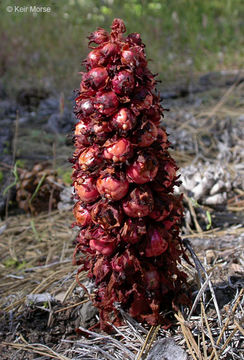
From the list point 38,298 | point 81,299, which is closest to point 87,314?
point 81,299

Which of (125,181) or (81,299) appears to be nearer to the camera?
(125,181)

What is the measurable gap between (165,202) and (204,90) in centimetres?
410

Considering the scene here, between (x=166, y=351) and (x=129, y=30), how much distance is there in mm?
5982

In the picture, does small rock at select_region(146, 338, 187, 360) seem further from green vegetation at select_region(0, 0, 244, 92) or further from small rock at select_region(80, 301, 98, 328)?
green vegetation at select_region(0, 0, 244, 92)

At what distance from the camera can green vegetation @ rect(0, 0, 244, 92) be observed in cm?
598

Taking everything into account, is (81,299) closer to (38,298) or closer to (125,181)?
(38,298)

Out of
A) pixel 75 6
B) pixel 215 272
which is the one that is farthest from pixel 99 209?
pixel 75 6

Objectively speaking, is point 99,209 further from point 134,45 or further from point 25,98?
point 25,98

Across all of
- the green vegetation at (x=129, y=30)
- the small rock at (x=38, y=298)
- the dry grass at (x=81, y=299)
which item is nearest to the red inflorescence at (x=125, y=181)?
the dry grass at (x=81, y=299)

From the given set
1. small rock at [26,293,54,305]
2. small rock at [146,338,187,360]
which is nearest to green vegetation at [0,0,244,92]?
small rock at [26,293,54,305]

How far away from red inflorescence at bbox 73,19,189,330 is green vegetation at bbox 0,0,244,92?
4.38 meters

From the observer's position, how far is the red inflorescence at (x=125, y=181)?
1320 mm

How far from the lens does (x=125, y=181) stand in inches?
53.4

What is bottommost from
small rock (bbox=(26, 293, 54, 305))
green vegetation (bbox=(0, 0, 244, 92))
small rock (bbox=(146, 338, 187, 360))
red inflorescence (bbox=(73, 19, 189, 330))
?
small rock (bbox=(26, 293, 54, 305))
